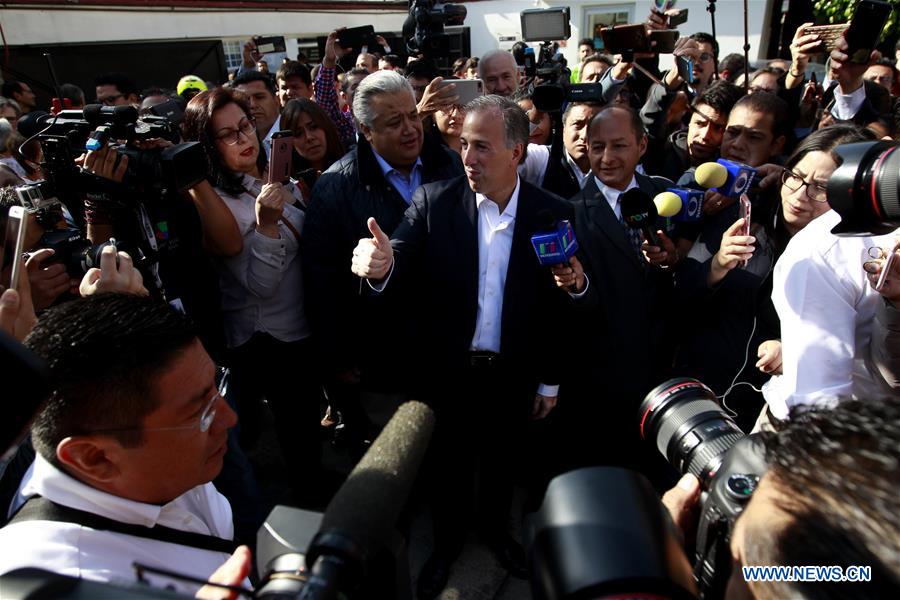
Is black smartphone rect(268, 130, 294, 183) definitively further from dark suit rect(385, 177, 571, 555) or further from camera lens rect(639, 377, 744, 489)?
camera lens rect(639, 377, 744, 489)

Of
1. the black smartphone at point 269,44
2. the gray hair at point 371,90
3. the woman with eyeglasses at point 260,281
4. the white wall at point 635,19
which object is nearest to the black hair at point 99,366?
the woman with eyeglasses at point 260,281

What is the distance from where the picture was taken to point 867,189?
1.27 m

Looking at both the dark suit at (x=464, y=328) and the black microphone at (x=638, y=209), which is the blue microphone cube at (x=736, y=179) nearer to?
the black microphone at (x=638, y=209)

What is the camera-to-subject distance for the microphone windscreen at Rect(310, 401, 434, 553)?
0.63 metres

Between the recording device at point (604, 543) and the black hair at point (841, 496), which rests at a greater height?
the black hair at point (841, 496)

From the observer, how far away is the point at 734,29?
16469mm

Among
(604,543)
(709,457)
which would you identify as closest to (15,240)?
(604,543)

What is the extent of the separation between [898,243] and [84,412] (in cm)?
182

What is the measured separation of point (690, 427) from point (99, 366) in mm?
1179

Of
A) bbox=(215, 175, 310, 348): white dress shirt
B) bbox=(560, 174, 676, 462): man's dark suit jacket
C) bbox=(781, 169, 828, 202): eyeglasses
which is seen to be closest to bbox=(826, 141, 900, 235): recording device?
bbox=(781, 169, 828, 202): eyeglasses

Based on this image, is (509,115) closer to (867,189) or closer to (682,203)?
(682,203)

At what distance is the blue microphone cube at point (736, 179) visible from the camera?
2289 mm

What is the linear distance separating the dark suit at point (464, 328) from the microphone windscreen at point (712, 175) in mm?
534

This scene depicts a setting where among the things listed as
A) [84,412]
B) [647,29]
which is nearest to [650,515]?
[84,412]
